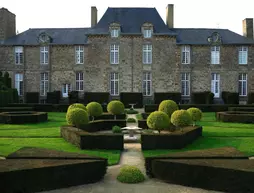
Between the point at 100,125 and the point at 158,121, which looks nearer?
the point at 158,121

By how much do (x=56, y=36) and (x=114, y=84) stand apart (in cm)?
782

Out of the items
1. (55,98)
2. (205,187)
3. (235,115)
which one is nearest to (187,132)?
(205,187)

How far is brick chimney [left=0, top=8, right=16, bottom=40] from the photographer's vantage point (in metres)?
32.8

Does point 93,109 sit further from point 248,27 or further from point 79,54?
point 248,27

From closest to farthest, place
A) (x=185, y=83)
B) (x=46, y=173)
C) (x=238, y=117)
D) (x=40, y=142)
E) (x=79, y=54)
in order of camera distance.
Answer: (x=46, y=173) < (x=40, y=142) < (x=238, y=117) < (x=185, y=83) < (x=79, y=54)

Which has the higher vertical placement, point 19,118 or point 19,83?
point 19,83

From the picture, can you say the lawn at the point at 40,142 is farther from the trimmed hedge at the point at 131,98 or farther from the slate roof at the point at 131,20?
the slate roof at the point at 131,20

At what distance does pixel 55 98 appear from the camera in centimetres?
3064

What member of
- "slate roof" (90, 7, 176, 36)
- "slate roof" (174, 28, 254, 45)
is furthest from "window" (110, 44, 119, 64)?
"slate roof" (174, 28, 254, 45)

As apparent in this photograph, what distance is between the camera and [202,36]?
32.7 metres

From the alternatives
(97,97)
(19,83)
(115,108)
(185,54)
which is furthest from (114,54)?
(115,108)

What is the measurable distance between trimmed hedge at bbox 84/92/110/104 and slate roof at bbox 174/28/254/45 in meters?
8.77

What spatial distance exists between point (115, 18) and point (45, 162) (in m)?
26.4

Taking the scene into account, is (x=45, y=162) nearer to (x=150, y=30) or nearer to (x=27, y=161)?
(x=27, y=161)
